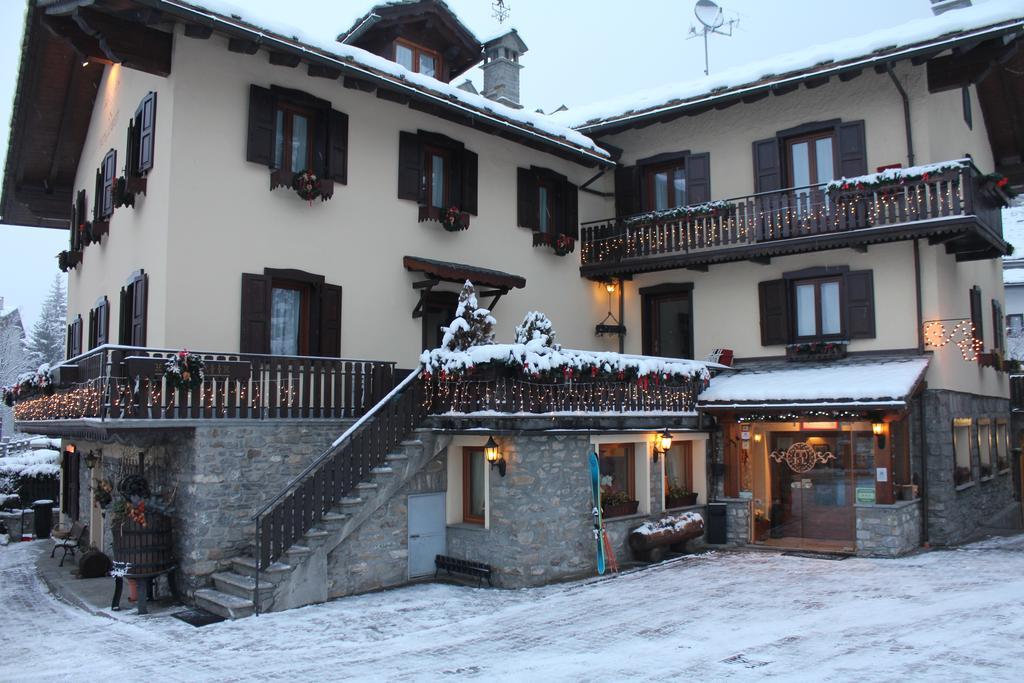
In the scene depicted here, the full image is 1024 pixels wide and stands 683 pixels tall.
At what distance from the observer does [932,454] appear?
16.8 metres

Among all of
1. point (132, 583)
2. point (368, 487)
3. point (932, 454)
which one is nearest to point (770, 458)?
point (932, 454)

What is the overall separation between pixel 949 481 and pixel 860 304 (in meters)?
3.89

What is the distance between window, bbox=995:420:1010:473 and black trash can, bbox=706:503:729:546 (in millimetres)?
8298

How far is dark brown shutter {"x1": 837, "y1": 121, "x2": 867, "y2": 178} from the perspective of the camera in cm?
1814

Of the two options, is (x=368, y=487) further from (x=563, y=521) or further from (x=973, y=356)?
(x=973, y=356)

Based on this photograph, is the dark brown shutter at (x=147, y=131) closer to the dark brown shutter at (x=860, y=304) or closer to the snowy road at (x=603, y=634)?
the snowy road at (x=603, y=634)

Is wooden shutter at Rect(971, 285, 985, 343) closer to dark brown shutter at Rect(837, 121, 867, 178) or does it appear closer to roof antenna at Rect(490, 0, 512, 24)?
dark brown shutter at Rect(837, 121, 867, 178)

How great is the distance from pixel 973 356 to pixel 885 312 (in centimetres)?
224

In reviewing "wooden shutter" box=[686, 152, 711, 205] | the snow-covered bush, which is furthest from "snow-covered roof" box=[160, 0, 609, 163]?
Answer: the snow-covered bush

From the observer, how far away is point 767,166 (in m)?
19.4

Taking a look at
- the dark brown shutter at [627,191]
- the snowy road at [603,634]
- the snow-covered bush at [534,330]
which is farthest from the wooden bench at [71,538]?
the dark brown shutter at [627,191]

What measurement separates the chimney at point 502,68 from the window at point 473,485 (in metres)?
12.0

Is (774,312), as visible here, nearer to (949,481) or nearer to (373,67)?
(949,481)

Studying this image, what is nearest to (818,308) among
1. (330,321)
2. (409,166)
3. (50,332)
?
(409,166)
